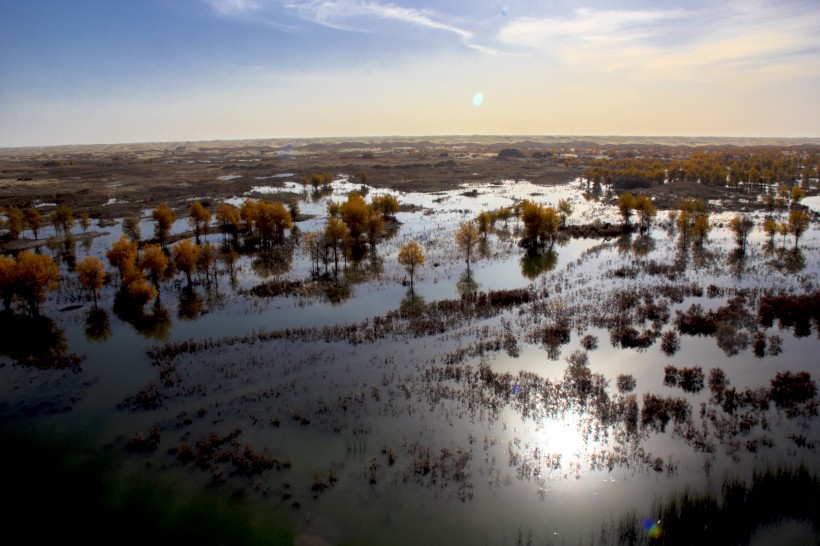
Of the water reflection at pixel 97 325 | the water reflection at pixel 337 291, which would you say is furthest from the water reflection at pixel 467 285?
the water reflection at pixel 97 325

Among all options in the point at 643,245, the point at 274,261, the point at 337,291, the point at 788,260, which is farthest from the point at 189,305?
the point at 788,260

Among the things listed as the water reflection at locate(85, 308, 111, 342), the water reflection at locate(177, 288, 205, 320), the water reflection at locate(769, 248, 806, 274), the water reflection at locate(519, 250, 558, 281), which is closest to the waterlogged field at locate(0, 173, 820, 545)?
the water reflection at locate(85, 308, 111, 342)

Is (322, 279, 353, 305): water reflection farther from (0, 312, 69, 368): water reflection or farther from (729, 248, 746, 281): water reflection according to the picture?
(729, 248, 746, 281): water reflection

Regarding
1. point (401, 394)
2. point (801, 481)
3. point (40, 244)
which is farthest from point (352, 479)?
point (40, 244)

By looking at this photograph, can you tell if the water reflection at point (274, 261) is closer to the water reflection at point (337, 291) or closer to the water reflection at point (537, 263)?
the water reflection at point (337, 291)

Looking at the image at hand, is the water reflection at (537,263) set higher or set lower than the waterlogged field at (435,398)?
higher

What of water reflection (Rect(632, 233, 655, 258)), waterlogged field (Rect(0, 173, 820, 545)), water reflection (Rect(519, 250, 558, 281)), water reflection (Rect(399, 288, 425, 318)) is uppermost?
water reflection (Rect(632, 233, 655, 258))

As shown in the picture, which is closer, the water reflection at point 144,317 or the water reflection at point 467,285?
the water reflection at point 144,317

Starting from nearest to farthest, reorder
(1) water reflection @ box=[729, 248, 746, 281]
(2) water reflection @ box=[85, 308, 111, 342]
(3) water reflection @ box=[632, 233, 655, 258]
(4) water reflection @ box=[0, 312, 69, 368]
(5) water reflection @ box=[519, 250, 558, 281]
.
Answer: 1. (4) water reflection @ box=[0, 312, 69, 368]
2. (2) water reflection @ box=[85, 308, 111, 342]
3. (1) water reflection @ box=[729, 248, 746, 281]
4. (5) water reflection @ box=[519, 250, 558, 281]
5. (3) water reflection @ box=[632, 233, 655, 258]

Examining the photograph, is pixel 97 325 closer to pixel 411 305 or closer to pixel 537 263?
pixel 411 305
